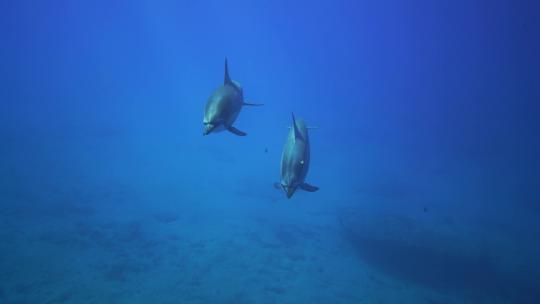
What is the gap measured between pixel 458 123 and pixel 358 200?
36.2m

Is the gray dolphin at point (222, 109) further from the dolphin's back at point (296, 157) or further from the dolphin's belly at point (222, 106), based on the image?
the dolphin's back at point (296, 157)

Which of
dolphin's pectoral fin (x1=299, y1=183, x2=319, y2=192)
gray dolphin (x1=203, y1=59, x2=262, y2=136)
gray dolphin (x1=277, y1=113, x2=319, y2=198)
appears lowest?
dolphin's pectoral fin (x1=299, y1=183, x2=319, y2=192)

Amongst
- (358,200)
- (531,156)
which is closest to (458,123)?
(531,156)

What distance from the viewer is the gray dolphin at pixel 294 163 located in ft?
10.5

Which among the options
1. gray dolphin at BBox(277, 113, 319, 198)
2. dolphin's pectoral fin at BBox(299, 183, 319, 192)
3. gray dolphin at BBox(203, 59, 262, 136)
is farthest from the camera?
Answer: gray dolphin at BBox(203, 59, 262, 136)

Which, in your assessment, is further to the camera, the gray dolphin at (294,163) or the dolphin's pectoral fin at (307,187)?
the dolphin's pectoral fin at (307,187)

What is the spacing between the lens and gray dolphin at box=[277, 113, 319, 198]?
3.21m

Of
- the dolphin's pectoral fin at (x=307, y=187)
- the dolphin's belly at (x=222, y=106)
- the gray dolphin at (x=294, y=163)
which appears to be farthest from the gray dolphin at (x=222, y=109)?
the dolphin's pectoral fin at (x=307, y=187)

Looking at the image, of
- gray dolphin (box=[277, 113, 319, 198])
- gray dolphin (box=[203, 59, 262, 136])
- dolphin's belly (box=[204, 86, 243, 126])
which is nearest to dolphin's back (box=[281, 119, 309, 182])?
gray dolphin (box=[277, 113, 319, 198])

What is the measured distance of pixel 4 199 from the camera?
12.6m

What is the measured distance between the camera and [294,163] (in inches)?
127

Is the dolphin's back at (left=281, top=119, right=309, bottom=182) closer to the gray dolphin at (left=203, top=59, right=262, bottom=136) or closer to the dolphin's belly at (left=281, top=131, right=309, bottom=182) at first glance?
the dolphin's belly at (left=281, top=131, right=309, bottom=182)

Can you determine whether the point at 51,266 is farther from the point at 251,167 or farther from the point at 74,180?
the point at 251,167

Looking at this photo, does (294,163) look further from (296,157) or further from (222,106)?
(222,106)
